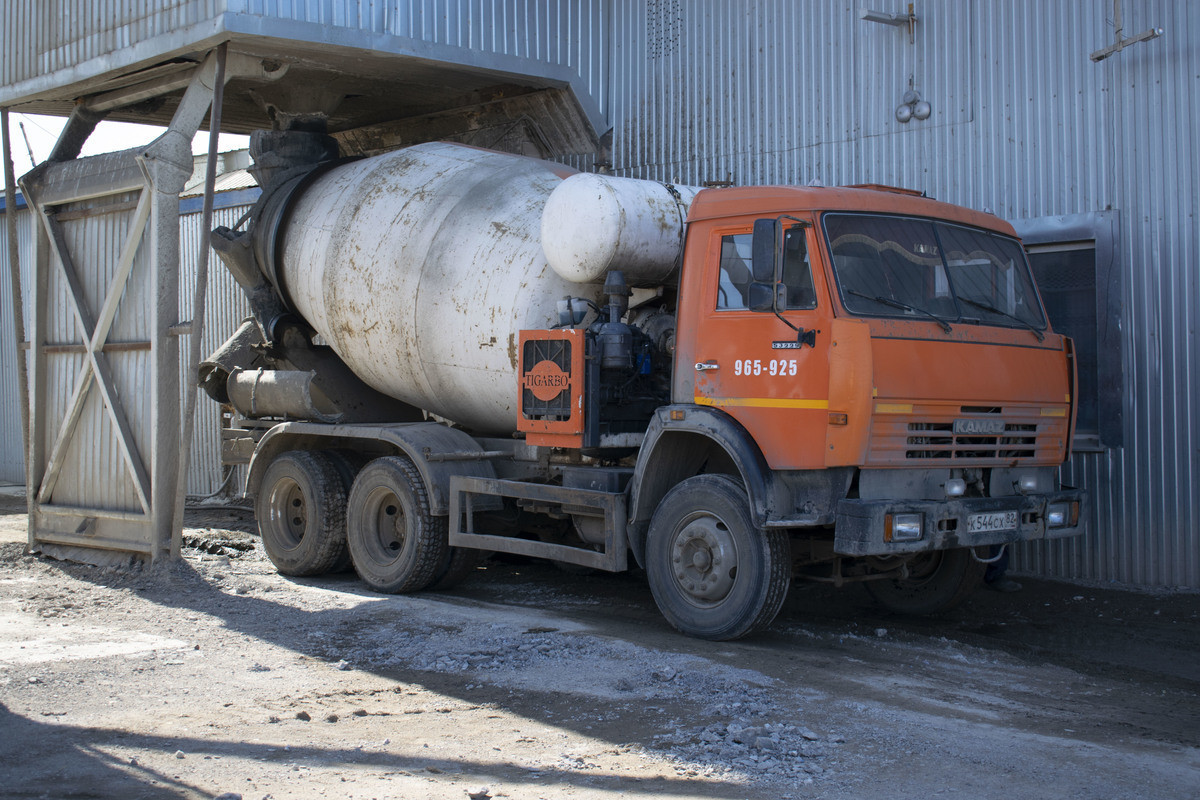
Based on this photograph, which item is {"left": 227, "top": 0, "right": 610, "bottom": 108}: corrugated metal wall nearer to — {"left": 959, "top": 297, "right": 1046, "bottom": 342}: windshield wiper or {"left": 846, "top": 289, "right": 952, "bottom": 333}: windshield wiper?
{"left": 846, "top": 289, "right": 952, "bottom": 333}: windshield wiper

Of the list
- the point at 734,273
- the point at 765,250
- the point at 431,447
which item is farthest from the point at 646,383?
the point at 431,447

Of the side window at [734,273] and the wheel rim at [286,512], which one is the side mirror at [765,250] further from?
the wheel rim at [286,512]

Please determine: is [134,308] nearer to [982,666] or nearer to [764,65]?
[764,65]

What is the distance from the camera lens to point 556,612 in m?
8.58

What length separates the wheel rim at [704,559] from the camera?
717 cm

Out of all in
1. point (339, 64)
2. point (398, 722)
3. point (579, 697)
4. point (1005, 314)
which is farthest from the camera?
point (339, 64)

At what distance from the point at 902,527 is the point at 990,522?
2.50 ft

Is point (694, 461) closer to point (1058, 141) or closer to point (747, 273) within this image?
point (747, 273)

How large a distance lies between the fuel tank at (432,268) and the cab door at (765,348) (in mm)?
955

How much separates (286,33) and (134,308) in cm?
299

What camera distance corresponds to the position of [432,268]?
30.6 ft

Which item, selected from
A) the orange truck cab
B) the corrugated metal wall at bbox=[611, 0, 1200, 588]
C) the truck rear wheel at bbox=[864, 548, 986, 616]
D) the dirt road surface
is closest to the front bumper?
the orange truck cab

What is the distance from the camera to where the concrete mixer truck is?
22.2 ft

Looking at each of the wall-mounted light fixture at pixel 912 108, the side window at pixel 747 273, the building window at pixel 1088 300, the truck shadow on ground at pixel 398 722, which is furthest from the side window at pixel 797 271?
the wall-mounted light fixture at pixel 912 108
